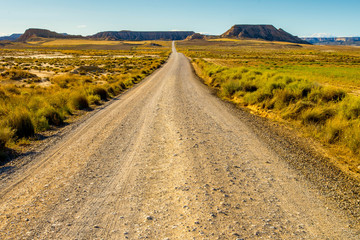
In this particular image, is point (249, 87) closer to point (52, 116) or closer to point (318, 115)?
point (318, 115)

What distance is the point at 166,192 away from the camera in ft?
14.2

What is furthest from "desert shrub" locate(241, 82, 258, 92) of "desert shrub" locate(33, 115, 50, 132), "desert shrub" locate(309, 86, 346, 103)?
"desert shrub" locate(33, 115, 50, 132)

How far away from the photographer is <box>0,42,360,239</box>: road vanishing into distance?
338cm

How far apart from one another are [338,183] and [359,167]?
1168 mm

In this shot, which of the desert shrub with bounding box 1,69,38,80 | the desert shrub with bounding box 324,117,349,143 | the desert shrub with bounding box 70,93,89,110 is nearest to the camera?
the desert shrub with bounding box 324,117,349,143

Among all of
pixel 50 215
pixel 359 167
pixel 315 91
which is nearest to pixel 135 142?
pixel 50 215

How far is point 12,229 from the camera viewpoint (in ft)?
11.1

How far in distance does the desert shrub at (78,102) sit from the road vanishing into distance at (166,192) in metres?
4.74

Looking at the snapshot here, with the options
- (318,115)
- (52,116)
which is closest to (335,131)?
(318,115)

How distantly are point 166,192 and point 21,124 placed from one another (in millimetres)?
6157

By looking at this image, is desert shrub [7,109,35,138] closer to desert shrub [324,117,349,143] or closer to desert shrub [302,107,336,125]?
desert shrub [324,117,349,143]

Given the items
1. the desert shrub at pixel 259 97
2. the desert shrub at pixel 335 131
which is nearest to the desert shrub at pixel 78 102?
the desert shrub at pixel 259 97

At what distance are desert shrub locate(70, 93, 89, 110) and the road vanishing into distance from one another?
4738 mm

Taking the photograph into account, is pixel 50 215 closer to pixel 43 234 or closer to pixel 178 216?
pixel 43 234
